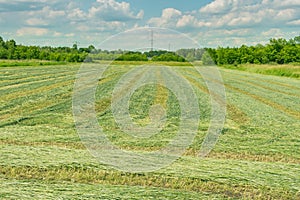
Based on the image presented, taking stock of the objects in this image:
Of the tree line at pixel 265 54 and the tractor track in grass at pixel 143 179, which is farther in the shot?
the tree line at pixel 265 54

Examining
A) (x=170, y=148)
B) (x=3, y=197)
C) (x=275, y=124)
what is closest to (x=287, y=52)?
(x=275, y=124)

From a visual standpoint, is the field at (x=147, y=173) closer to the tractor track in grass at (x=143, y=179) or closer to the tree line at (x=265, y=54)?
the tractor track in grass at (x=143, y=179)

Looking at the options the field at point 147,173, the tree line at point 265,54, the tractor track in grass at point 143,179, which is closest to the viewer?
the field at point 147,173

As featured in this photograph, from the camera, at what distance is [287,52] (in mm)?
67125

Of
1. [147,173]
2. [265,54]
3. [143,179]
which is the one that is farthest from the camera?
[265,54]

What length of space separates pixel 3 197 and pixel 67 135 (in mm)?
5138

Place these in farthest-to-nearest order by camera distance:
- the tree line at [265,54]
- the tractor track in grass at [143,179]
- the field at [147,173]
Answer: the tree line at [265,54], the tractor track in grass at [143,179], the field at [147,173]

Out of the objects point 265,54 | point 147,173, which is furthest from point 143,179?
point 265,54

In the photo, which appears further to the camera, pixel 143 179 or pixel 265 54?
pixel 265 54

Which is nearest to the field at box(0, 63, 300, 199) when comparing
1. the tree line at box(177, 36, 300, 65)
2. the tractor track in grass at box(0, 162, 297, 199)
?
the tractor track in grass at box(0, 162, 297, 199)

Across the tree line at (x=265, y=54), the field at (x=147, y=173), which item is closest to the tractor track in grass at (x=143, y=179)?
the field at (x=147, y=173)

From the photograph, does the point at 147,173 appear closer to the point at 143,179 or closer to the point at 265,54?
the point at 143,179

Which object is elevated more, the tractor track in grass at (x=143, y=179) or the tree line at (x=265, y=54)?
the tree line at (x=265, y=54)

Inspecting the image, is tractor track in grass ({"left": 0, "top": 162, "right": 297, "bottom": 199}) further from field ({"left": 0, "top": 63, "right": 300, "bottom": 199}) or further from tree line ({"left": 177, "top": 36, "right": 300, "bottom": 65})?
tree line ({"left": 177, "top": 36, "right": 300, "bottom": 65})
